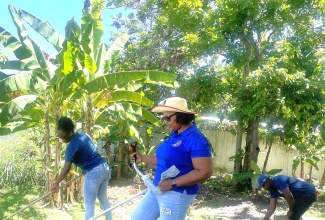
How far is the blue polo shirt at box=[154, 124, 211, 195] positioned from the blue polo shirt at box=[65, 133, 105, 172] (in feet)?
6.12

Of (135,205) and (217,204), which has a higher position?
(135,205)

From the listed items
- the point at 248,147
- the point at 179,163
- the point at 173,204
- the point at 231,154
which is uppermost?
the point at 179,163

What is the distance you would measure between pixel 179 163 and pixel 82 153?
6.85 ft

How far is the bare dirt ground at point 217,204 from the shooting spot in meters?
8.31

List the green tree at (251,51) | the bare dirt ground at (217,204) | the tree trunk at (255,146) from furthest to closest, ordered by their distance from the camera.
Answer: the tree trunk at (255,146), the green tree at (251,51), the bare dirt ground at (217,204)

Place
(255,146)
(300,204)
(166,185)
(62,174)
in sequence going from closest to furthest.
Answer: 1. (166,185)
2. (62,174)
3. (300,204)
4. (255,146)

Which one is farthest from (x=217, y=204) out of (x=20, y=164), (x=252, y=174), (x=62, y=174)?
(x=62, y=174)

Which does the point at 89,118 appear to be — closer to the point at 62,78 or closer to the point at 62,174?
the point at 62,78

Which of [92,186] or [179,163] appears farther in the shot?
[92,186]

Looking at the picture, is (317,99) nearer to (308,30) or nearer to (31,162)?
(308,30)

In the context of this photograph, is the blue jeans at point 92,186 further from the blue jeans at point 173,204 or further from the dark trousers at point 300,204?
the dark trousers at point 300,204

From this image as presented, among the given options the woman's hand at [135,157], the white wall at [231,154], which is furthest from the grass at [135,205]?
the white wall at [231,154]

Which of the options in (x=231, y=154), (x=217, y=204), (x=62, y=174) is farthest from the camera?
(x=231, y=154)

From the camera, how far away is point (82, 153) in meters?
5.01
